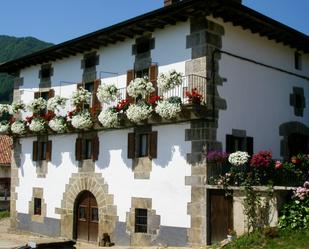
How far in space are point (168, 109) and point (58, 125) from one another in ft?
21.2

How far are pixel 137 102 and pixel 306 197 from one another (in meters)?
6.57

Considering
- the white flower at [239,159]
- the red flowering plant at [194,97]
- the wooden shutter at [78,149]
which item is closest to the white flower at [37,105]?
the wooden shutter at [78,149]

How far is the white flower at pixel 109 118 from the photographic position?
17.5 metres

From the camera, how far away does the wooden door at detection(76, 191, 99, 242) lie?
1937 centimetres

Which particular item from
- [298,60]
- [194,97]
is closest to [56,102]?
[194,97]

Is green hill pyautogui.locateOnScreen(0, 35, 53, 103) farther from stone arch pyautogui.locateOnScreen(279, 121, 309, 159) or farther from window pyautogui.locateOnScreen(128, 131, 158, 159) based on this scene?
stone arch pyautogui.locateOnScreen(279, 121, 309, 159)

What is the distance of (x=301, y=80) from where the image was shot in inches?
785

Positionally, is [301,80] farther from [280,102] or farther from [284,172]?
[284,172]

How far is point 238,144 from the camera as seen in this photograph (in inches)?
661

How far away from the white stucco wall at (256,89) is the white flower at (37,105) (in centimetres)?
888

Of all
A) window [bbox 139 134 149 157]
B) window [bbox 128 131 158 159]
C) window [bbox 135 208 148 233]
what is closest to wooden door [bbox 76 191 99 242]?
window [bbox 135 208 148 233]

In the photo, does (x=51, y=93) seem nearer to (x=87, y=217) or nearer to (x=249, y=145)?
(x=87, y=217)

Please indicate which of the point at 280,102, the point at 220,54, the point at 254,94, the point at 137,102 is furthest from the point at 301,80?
the point at 137,102

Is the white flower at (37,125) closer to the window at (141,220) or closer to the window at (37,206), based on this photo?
the window at (37,206)
